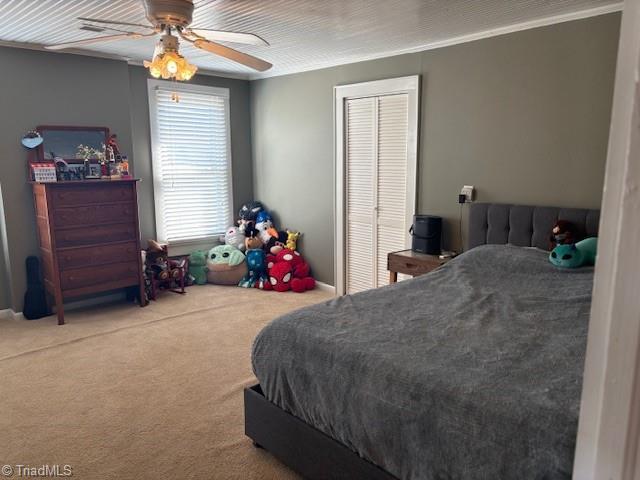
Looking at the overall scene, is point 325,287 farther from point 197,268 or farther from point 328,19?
point 328,19

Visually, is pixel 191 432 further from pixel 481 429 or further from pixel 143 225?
pixel 143 225

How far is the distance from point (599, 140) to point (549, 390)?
226 cm

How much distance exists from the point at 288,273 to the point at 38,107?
2.84 metres

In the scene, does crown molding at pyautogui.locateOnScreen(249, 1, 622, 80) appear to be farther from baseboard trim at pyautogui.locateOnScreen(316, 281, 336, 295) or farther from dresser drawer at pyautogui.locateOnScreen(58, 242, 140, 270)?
dresser drawer at pyautogui.locateOnScreen(58, 242, 140, 270)

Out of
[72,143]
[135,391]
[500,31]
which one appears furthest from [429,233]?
[72,143]

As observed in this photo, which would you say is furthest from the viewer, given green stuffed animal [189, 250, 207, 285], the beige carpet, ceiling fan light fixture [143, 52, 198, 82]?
green stuffed animal [189, 250, 207, 285]

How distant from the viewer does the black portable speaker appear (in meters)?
4.00

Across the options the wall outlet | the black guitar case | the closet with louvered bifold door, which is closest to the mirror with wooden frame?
the black guitar case

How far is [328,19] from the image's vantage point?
3.26m

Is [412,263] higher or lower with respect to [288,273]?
higher

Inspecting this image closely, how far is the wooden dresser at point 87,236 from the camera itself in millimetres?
4094

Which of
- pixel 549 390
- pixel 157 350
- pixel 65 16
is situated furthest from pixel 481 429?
pixel 65 16

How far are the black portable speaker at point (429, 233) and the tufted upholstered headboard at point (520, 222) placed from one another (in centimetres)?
30

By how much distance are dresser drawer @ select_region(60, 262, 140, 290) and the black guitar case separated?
0.37 m
